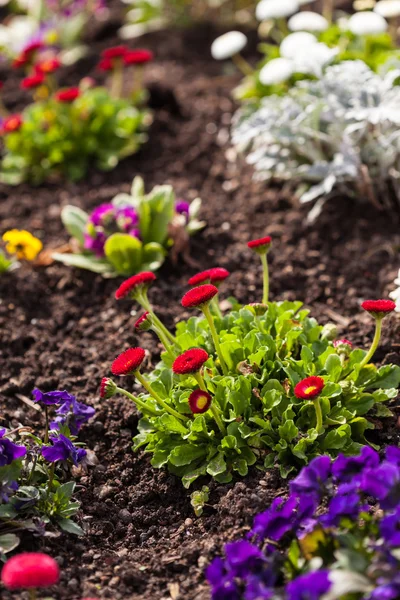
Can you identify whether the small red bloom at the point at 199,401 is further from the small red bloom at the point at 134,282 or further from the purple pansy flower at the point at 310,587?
the purple pansy flower at the point at 310,587

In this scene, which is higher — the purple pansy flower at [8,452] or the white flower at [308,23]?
the purple pansy flower at [8,452]

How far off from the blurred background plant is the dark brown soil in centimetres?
11

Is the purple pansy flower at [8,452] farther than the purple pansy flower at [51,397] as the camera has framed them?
No

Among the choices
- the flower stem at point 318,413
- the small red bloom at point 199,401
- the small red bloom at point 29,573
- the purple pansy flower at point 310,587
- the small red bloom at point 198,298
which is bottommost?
the flower stem at point 318,413

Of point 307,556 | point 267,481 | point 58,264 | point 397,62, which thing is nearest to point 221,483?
point 267,481

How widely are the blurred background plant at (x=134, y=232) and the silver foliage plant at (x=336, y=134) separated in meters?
0.51

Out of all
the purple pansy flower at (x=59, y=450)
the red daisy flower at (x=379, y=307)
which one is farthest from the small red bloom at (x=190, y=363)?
the red daisy flower at (x=379, y=307)

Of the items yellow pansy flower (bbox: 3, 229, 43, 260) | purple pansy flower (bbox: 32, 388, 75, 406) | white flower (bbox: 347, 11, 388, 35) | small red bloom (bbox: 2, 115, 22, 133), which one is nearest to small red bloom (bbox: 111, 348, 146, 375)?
purple pansy flower (bbox: 32, 388, 75, 406)

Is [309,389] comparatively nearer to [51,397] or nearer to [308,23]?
[51,397]

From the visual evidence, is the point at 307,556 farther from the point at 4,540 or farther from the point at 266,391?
the point at 4,540

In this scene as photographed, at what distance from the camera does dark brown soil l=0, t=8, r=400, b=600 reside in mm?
2383

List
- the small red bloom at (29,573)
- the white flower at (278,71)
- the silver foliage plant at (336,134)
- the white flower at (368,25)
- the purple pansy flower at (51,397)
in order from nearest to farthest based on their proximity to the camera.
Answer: the small red bloom at (29,573), the purple pansy flower at (51,397), the silver foliage plant at (336,134), the white flower at (278,71), the white flower at (368,25)

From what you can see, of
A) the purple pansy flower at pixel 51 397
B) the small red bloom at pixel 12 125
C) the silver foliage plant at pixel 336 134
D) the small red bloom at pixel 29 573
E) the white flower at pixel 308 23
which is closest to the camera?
the small red bloom at pixel 29 573

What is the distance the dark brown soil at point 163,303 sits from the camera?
93.8 inches
